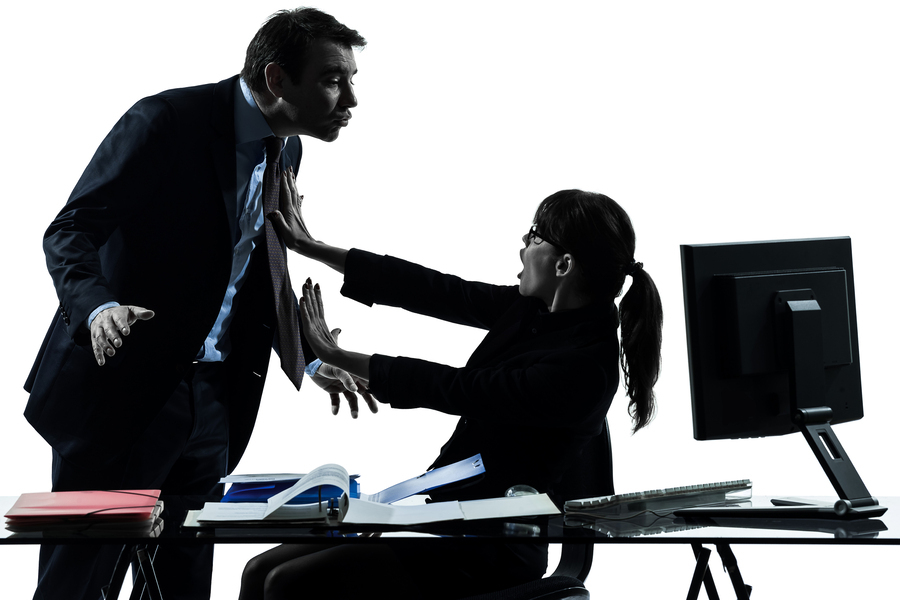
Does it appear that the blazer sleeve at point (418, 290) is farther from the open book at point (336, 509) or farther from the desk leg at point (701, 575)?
the desk leg at point (701, 575)

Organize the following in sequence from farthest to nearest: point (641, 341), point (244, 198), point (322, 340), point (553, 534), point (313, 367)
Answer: point (313, 367)
point (244, 198)
point (322, 340)
point (641, 341)
point (553, 534)

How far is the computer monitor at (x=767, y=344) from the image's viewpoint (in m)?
1.81

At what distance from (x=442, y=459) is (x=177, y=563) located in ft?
3.25

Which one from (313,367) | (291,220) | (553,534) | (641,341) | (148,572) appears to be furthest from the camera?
(313,367)

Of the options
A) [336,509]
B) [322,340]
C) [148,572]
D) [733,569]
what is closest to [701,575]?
[733,569]

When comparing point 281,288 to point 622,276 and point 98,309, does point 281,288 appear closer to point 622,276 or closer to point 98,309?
point 98,309

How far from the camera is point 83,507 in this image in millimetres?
1663

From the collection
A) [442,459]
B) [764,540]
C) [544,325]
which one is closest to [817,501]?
[764,540]

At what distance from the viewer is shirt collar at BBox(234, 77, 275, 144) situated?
2.27 m

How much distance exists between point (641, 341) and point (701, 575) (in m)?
0.55

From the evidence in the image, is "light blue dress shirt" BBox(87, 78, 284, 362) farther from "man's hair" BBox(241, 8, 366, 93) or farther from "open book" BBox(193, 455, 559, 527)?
"open book" BBox(193, 455, 559, 527)

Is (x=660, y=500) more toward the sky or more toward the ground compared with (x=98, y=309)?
more toward the ground

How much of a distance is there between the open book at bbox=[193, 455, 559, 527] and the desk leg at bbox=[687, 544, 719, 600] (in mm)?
345

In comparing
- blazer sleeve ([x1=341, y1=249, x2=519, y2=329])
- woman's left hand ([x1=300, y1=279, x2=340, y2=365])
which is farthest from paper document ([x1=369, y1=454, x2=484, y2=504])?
blazer sleeve ([x1=341, y1=249, x2=519, y2=329])
